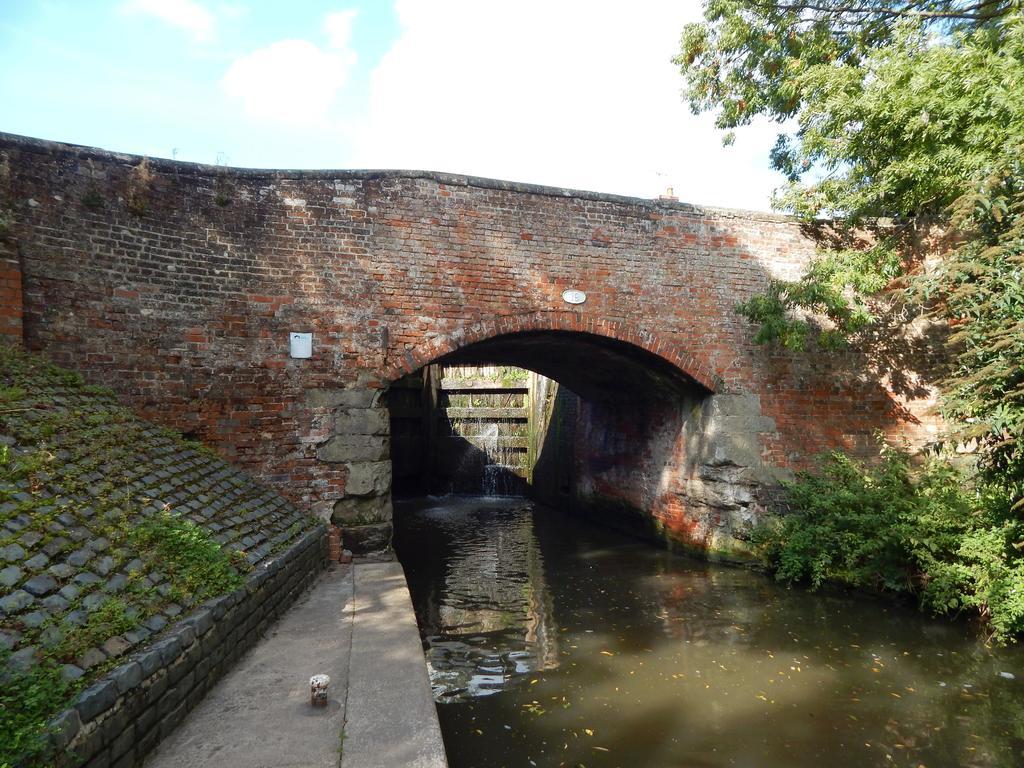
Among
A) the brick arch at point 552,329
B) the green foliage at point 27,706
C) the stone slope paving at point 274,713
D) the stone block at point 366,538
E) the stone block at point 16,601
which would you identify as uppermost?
the brick arch at point 552,329

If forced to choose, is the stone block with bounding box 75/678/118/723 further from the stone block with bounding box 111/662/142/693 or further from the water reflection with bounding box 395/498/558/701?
the water reflection with bounding box 395/498/558/701

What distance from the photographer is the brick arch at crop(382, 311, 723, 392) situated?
7523 mm

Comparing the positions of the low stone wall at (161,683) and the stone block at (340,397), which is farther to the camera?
the stone block at (340,397)

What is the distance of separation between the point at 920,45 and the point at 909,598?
6.89 meters

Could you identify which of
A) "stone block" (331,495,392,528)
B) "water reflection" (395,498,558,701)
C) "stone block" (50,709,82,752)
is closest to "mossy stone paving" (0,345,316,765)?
"stone block" (50,709,82,752)

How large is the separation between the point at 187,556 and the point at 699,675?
440cm

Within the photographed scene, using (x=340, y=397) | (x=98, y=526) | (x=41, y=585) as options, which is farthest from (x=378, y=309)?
(x=41, y=585)

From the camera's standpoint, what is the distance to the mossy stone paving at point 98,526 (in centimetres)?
A: 278

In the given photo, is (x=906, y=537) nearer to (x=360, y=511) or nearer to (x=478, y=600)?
(x=478, y=600)

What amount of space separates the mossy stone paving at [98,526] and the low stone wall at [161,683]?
0.37 ft

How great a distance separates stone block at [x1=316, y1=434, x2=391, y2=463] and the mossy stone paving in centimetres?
110

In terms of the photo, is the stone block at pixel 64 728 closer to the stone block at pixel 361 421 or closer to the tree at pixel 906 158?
the stone block at pixel 361 421

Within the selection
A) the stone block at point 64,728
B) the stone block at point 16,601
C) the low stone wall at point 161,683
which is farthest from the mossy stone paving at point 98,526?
the stone block at point 64,728

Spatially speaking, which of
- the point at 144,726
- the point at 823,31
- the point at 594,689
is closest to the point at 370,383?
the point at 594,689
